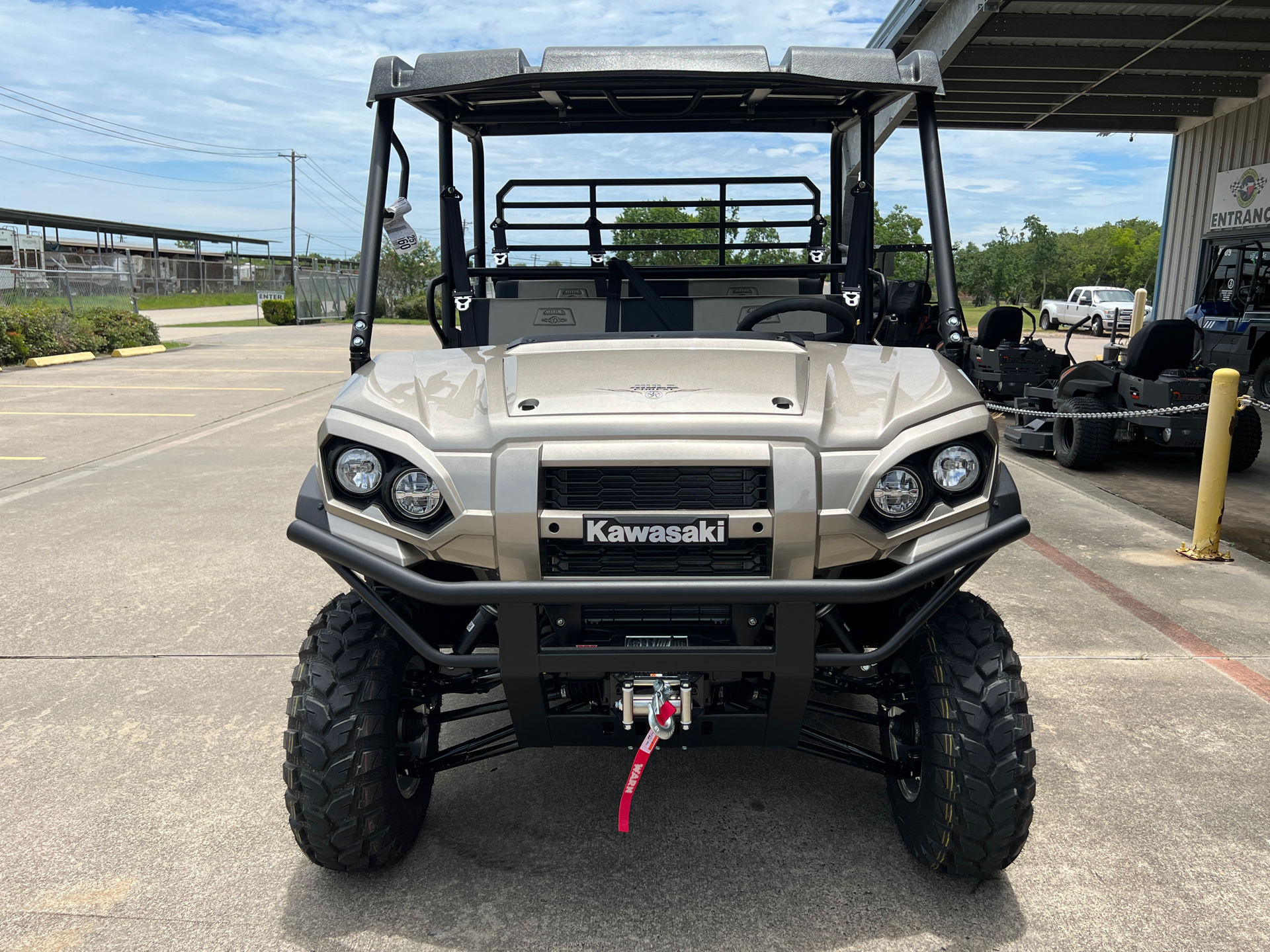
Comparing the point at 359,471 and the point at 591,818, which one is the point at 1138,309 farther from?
the point at 359,471

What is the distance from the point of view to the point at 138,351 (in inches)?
774

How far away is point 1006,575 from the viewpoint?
5.38 meters

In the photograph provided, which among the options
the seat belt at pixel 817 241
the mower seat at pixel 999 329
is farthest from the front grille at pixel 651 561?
the mower seat at pixel 999 329

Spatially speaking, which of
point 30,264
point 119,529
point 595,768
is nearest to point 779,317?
point 595,768

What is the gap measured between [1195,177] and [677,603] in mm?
18829

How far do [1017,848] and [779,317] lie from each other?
6.47 feet

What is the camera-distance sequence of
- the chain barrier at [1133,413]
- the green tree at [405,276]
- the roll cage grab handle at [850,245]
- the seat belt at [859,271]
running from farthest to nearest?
the green tree at [405,276], the chain barrier at [1133,413], the seat belt at [859,271], the roll cage grab handle at [850,245]

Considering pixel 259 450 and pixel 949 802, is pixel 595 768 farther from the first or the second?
pixel 259 450

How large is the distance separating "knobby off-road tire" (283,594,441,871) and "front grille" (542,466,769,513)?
2.19 feet

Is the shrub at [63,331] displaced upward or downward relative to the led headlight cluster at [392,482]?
downward

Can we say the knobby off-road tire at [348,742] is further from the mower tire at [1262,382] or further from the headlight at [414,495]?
the mower tire at [1262,382]

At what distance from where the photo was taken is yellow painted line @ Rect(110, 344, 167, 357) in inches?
759

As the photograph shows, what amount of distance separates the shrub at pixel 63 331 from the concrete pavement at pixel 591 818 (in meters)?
13.7

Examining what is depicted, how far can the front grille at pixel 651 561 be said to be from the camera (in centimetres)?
224
